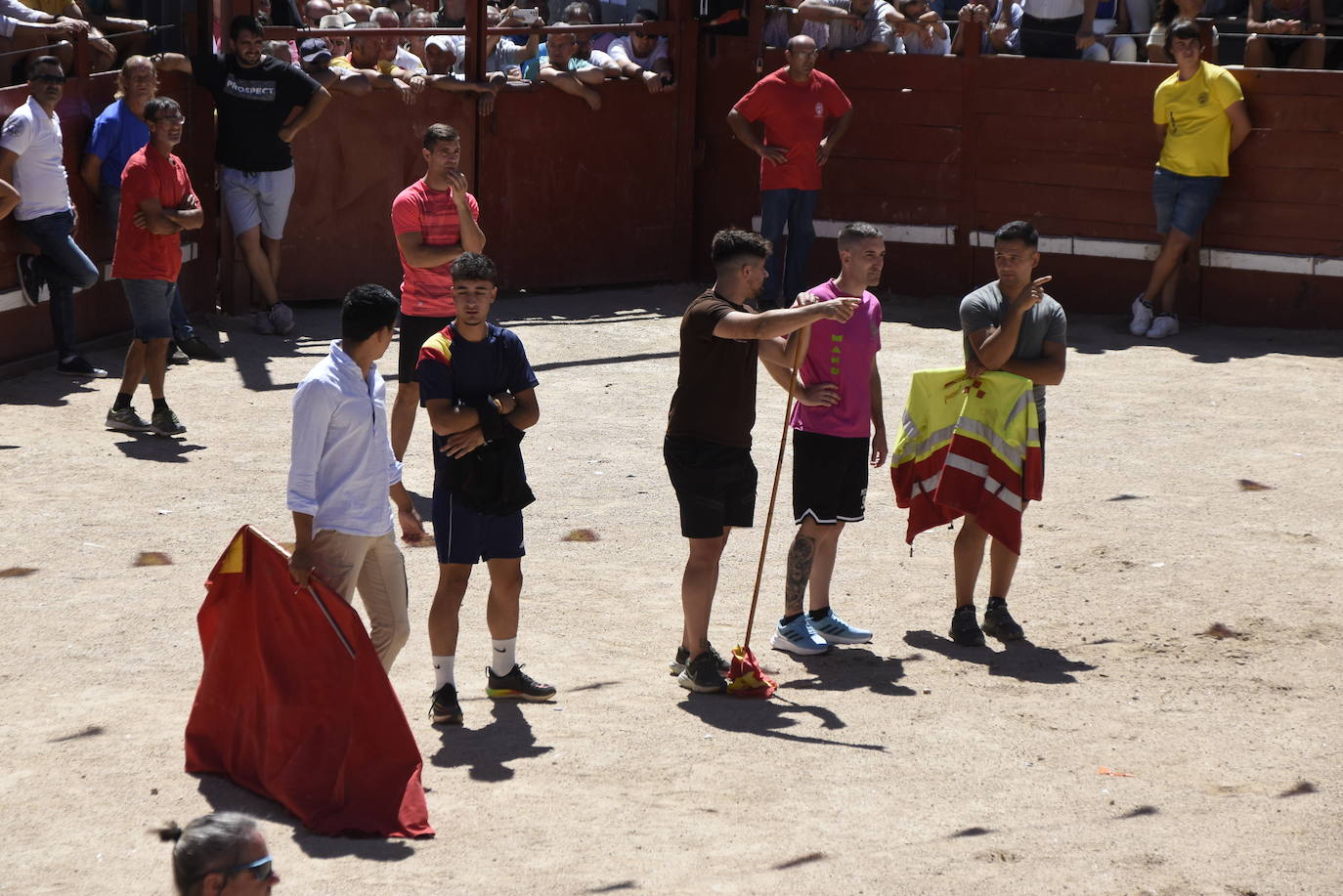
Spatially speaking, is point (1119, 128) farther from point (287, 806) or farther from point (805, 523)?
point (287, 806)

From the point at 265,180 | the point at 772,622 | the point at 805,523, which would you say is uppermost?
the point at 265,180

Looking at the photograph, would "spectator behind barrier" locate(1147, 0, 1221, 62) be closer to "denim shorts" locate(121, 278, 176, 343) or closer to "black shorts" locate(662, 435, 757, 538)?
"denim shorts" locate(121, 278, 176, 343)

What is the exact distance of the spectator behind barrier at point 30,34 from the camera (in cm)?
1114

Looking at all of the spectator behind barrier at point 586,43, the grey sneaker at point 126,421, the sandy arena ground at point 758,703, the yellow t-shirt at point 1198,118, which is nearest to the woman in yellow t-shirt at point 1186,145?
the yellow t-shirt at point 1198,118

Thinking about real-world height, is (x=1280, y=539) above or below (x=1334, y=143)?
below

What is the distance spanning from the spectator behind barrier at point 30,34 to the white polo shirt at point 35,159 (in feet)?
2.07

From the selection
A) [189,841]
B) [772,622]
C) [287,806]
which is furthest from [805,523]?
[189,841]

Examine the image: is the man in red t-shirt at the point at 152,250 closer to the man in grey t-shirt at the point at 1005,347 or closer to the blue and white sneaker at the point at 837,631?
the blue and white sneaker at the point at 837,631

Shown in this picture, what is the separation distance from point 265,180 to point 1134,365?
256 inches

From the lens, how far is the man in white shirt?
5.36m

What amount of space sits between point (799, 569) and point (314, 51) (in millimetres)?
8090

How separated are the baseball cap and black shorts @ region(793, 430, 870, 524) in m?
7.69

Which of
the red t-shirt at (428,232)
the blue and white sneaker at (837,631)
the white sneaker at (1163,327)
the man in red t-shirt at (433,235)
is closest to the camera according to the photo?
the blue and white sneaker at (837,631)

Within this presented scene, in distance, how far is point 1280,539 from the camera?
27.3 feet
